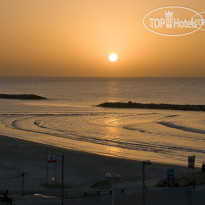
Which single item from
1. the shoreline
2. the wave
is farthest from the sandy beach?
the wave

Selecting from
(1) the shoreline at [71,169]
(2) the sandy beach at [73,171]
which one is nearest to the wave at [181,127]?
(1) the shoreline at [71,169]

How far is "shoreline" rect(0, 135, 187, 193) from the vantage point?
79.8 feet

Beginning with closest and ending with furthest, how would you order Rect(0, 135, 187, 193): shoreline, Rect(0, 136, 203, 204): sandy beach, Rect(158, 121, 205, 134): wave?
Rect(0, 136, 203, 204): sandy beach
Rect(0, 135, 187, 193): shoreline
Rect(158, 121, 205, 134): wave

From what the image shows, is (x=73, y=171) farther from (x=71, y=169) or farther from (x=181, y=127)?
(x=181, y=127)

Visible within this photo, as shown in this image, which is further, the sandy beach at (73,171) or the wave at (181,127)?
the wave at (181,127)

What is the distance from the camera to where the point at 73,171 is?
27938 mm

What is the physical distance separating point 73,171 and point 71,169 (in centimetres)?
59

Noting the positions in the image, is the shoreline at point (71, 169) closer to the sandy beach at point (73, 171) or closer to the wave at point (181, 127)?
the sandy beach at point (73, 171)

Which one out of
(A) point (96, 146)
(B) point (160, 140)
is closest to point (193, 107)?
(B) point (160, 140)

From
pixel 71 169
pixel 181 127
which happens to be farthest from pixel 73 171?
pixel 181 127

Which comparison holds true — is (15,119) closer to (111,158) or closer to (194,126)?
(194,126)

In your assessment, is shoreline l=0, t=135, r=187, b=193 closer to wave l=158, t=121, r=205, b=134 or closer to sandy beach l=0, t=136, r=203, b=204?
sandy beach l=0, t=136, r=203, b=204

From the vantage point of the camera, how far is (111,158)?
107 ft

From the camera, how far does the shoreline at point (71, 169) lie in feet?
79.8
